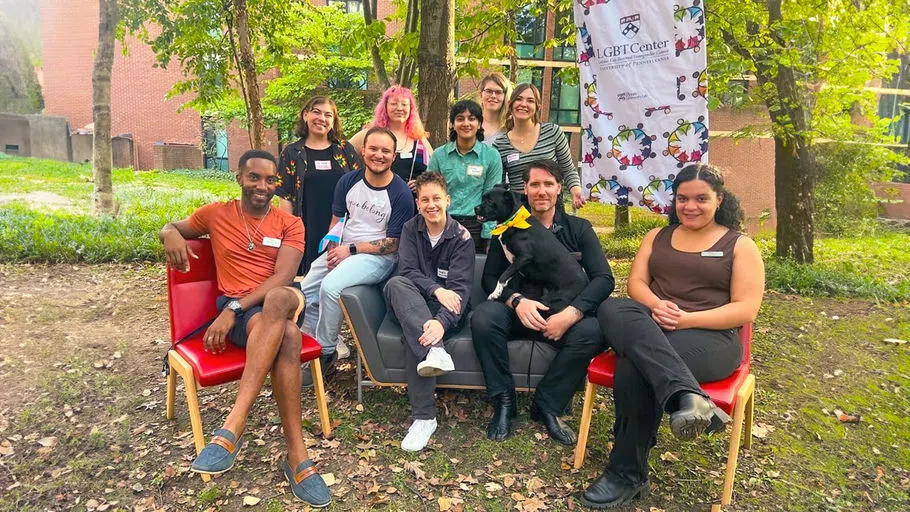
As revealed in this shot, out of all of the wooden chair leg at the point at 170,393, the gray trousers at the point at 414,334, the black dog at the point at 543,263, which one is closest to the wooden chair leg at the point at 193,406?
the wooden chair leg at the point at 170,393

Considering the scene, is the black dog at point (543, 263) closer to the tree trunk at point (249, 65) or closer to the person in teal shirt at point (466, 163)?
the person in teal shirt at point (466, 163)

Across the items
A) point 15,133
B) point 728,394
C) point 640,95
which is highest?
point 15,133

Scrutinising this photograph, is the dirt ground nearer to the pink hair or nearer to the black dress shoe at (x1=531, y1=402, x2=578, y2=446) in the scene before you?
the black dress shoe at (x1=531, y1=402, x2=578, y2=446)

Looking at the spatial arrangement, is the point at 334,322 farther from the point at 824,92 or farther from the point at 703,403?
the point at 824,92

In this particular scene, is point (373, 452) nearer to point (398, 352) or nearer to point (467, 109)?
point (398, 352)

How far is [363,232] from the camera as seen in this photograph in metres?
3.82

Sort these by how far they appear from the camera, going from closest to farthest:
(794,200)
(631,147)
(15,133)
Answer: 1. (631,147)
2. (794,200)
3. (15,133)

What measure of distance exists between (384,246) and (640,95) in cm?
202

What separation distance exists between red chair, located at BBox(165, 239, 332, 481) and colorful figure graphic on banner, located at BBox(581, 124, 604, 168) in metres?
2.35

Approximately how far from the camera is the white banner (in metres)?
3.86

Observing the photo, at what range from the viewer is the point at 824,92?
7836 mm

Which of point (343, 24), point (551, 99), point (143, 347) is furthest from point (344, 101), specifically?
point (143, 347)

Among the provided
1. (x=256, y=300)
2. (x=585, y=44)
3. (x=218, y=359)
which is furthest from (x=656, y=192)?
(x=218, y=359)

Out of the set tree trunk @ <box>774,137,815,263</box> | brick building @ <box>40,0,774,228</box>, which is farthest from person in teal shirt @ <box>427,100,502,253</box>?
brick building @ <box>40,0,774,228</box>
